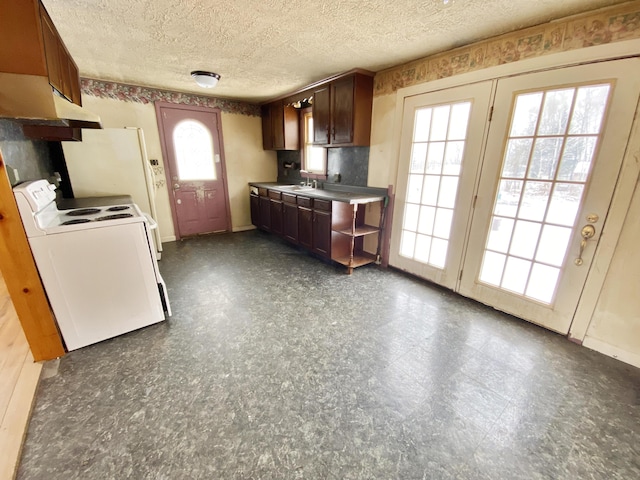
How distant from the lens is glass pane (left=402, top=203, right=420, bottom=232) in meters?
3.02

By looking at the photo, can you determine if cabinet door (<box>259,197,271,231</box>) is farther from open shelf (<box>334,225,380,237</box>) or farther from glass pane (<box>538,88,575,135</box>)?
glass pane (<box>538,88,575,135</box>)

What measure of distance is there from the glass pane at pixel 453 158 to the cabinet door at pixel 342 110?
3.51 feet

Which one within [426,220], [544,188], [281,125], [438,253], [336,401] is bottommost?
[336,401]

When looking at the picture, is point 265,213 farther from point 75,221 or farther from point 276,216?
point 75,221

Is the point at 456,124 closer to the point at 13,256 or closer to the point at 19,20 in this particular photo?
the point at 19,20

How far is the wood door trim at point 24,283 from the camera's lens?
1602 millimetres

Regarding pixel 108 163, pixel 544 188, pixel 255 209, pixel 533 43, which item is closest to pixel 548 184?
pixel 544 188

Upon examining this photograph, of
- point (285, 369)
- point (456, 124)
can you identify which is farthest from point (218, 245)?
point (456, 124)

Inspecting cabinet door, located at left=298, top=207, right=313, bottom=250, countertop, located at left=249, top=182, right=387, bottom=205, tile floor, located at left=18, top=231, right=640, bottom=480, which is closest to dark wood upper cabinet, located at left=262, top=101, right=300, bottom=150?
countertop, located at left=249, top=182, right=387, bottom=205

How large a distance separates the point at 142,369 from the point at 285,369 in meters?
0.93

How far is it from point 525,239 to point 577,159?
662mm

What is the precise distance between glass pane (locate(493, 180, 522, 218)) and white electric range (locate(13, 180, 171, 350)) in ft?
9.44

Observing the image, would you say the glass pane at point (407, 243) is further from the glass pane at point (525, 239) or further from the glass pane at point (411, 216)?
the glass pane at point (525, 239)

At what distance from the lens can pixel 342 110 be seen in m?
3.17
